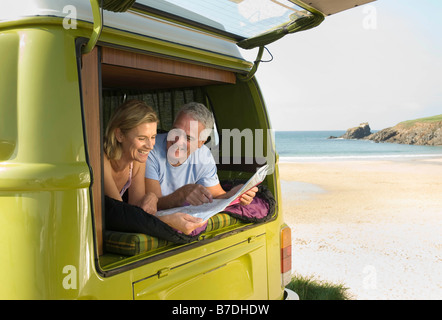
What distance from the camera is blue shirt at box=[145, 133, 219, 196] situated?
9.18 ft

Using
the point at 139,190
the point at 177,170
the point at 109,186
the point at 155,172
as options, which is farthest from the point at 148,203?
the point at 177,170

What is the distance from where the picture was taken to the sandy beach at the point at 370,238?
5.40 meters

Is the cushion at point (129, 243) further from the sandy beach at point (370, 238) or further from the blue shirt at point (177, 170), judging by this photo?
the sandy beach at point (370, 238)

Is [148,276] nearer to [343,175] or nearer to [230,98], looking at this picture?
[230,98]

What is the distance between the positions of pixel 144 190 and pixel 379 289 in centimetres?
377

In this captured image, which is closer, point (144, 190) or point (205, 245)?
point (205, 245)

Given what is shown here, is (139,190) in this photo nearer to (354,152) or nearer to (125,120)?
(125,120)

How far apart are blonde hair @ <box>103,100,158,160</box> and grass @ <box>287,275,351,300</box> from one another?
297 centimetres

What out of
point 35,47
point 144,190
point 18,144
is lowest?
point 144,190

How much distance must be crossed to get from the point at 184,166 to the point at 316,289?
263 centimetres

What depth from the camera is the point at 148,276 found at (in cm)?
185

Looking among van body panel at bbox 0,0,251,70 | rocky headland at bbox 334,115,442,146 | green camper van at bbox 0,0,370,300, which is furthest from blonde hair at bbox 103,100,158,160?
rocky headland at bbox 334,115,442,146

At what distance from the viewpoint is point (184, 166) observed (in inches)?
116
